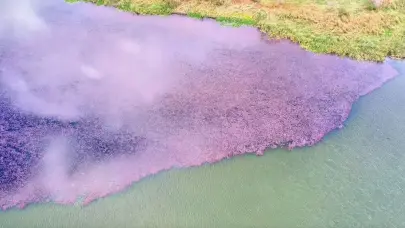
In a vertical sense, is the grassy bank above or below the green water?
above

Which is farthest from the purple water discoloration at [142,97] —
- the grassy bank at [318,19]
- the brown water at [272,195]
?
the grassy bank at [318,19]

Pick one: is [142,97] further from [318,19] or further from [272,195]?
[318,19]

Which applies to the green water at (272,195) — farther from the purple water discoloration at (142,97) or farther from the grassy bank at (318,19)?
the grassy bank at (318,19)

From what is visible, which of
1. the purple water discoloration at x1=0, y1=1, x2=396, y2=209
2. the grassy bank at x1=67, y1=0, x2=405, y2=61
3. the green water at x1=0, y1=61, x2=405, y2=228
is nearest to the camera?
the green water at x1=0, y1=61, x2=405, y2=228

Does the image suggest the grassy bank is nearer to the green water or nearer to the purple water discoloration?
the purple water discoloration

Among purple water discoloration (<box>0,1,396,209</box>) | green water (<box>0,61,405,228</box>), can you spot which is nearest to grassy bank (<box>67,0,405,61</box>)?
purple water discoloration (<box>0,1,396,209</box>)

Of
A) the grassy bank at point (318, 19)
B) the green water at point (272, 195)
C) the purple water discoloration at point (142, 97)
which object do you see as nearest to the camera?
the green water at point (272, 195)

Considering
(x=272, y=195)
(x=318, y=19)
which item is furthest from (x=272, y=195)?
(x=318, y=19)
